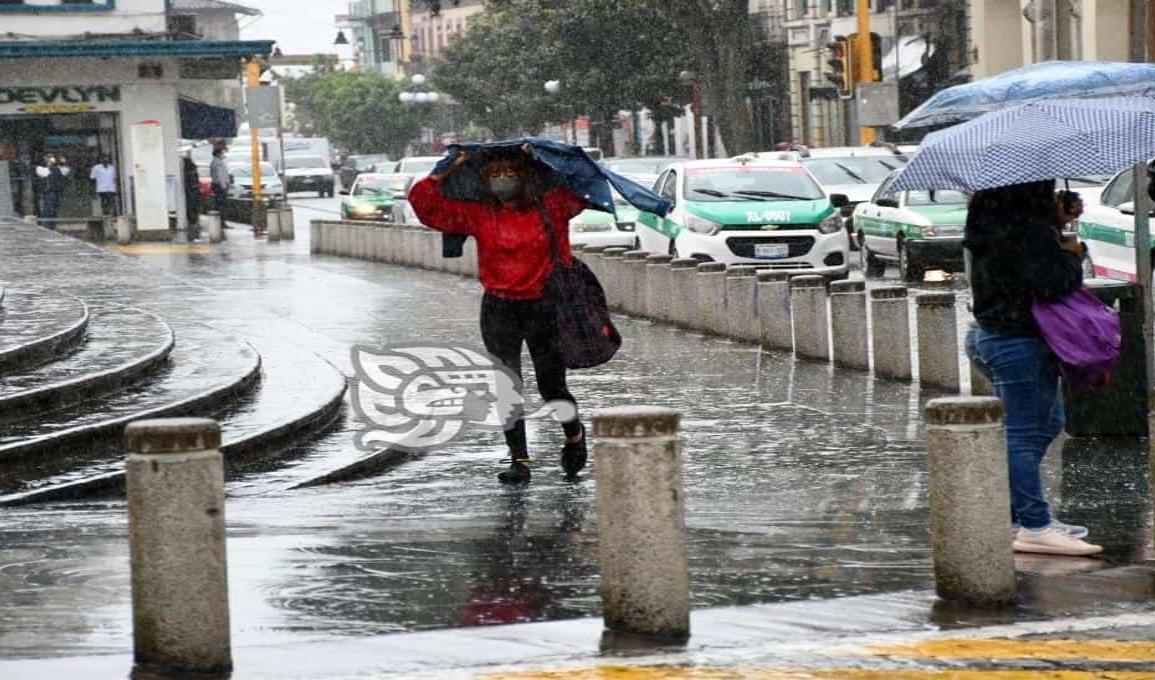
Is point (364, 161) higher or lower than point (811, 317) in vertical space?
higher

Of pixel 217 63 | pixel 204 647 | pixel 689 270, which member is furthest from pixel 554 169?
pixel 217 63

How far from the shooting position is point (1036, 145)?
895cm

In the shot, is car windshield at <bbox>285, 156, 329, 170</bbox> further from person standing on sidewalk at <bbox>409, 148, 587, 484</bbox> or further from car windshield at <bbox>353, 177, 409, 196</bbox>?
A: person standing on sidewalk at <bbox>409, 148, 587, 484</bbox>

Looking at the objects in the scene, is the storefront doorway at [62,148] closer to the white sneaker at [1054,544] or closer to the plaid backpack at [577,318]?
the plaid backpack at [577,318]

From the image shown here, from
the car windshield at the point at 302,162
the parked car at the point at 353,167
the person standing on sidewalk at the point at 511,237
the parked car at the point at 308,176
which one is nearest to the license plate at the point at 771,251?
the person standing on sidewalk at the point at 511,237

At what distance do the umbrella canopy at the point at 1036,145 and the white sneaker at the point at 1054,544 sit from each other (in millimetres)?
1315

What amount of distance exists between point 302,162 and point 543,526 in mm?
71358

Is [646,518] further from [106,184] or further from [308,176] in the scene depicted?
[308,176]

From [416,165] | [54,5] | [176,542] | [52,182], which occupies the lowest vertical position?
[176,542]

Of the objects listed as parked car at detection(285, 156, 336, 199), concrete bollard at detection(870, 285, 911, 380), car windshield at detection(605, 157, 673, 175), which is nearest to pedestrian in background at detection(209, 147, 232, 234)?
car windshield at detection(605, 157, 673, 175)

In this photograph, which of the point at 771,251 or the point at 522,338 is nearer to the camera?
the point at 522,338

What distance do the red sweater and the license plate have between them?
1474cm

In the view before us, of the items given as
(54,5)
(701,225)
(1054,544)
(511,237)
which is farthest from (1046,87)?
(54,5)

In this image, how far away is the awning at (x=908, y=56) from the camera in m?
56.0
